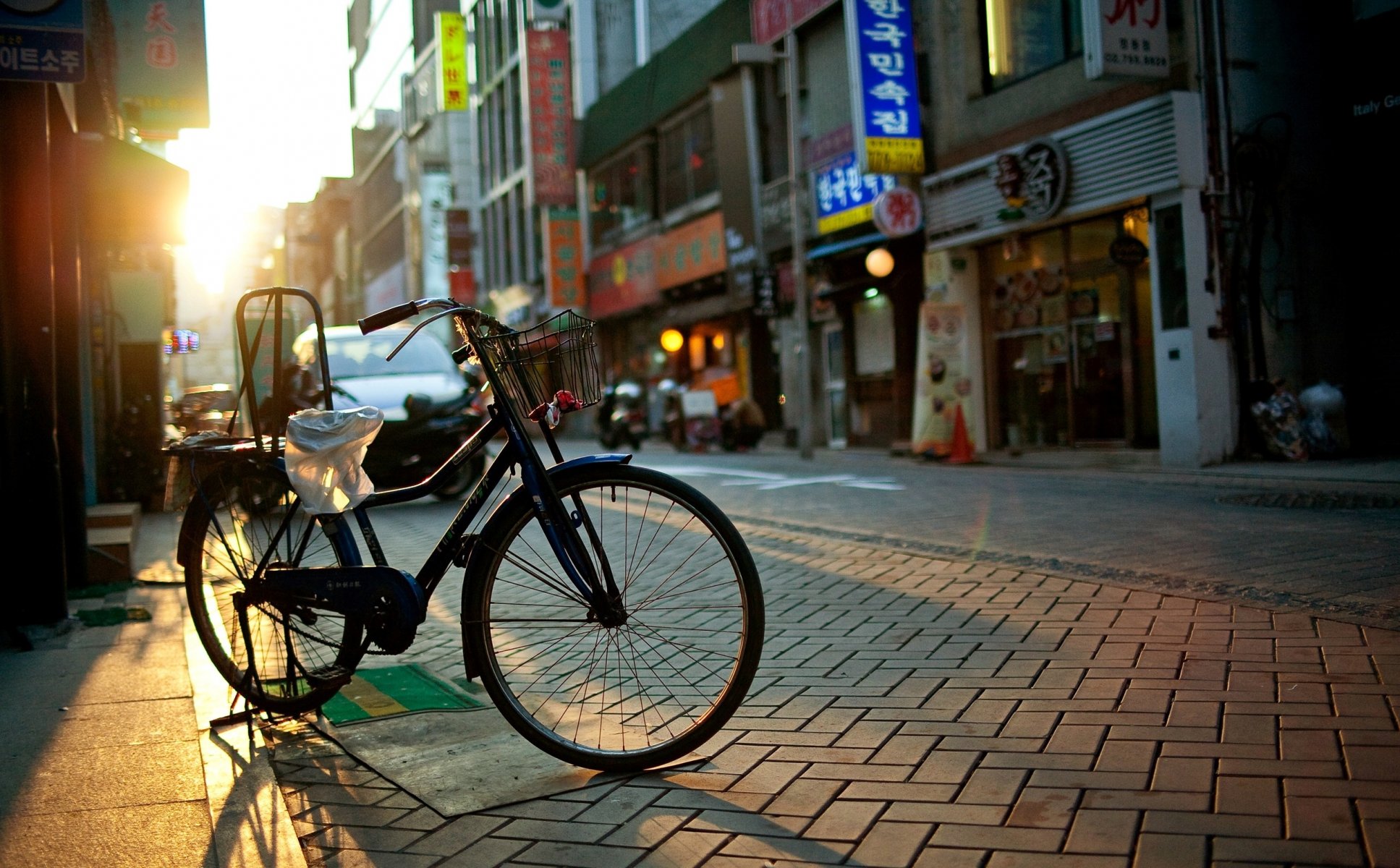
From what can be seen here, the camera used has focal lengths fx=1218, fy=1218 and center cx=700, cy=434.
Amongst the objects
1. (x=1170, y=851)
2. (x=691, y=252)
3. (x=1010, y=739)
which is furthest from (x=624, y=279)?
(x=1170, y=851)

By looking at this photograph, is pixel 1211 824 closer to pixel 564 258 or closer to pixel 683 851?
pixel 683 851

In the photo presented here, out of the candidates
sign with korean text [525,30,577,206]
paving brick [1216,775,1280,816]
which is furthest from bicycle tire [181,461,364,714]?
sign with korean text [525,30,577,206]

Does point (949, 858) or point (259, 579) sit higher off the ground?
point (259, 579)

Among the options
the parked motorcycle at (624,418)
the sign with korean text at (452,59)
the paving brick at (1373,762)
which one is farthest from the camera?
the sign with korean text at (452,59)

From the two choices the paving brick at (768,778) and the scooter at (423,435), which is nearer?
the paving brick at (768,778)

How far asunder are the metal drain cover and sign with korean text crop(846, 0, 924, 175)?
10.2m

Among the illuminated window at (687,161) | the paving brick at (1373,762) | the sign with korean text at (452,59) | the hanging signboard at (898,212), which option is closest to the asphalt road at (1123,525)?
the paving brick at (1373,762)

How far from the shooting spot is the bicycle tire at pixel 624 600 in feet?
10.5

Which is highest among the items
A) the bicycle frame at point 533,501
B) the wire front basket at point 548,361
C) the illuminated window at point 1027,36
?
the illuminated window at point 1027,36

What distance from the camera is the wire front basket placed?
320 cm

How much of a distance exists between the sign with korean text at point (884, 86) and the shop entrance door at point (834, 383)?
4976 mm

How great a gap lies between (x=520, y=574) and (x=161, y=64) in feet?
38.3

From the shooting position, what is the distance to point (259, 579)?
3.92 m

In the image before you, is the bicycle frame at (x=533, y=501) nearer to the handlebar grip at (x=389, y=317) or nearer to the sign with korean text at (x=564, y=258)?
the handlebar grip at (x=389, y=317)
